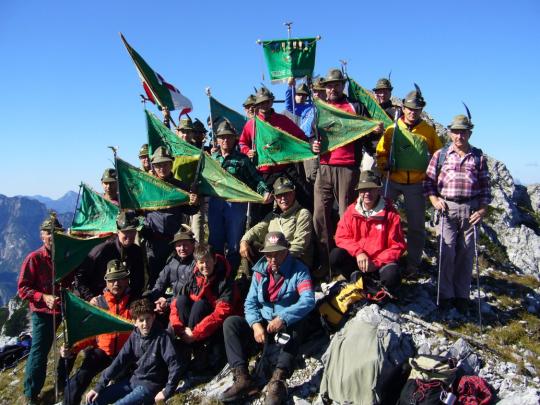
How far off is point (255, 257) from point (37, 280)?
5229 mm

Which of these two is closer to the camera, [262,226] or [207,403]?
[207,403]

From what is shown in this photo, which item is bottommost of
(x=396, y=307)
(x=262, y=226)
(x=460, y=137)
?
(x=396, y=307)

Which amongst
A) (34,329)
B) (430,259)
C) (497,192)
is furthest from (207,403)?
(497,192)

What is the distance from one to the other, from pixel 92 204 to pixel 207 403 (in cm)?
660

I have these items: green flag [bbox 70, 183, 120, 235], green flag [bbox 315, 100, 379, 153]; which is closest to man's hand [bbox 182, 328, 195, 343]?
green flag [bbox 70, 183, 120, 235]

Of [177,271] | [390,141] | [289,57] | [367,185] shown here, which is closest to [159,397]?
[177,271]

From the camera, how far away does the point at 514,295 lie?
495 inches

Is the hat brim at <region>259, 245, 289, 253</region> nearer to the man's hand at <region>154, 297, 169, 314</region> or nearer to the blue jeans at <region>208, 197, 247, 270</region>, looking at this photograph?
the blue jeans at <region>208, 197, 247, 270</region>

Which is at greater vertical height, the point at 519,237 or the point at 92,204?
the point at 92,204

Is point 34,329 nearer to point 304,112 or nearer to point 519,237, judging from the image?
point 304,112

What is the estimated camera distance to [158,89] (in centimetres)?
1477

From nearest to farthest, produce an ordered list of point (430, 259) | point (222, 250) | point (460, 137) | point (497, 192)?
point (460, 137), point (222, 250), point (430, 259), point (497, 192)

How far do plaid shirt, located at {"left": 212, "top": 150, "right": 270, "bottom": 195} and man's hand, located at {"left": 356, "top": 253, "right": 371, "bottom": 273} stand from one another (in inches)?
125

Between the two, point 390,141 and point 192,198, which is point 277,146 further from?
point 390,141
